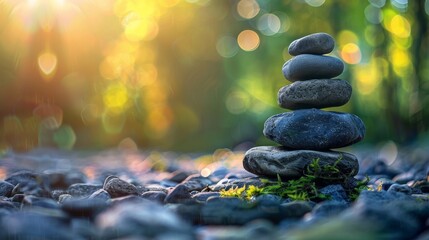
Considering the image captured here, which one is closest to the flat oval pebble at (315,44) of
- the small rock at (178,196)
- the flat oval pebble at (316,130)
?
the flat oval pebble at (316,130)

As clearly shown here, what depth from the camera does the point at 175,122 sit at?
71.8 ft

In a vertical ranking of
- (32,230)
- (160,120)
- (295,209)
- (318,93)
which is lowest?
(160,120)

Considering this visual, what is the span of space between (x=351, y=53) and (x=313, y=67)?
56.8 feet

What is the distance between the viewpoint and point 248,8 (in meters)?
22.9

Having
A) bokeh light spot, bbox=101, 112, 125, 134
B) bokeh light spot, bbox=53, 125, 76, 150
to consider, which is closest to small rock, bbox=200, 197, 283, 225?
bokeh light spot, bbox=53, 125, 76, 150

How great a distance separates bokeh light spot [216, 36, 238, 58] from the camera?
22641mm

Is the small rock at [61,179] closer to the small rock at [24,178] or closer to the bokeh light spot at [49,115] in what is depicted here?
the small rock at [24,178]

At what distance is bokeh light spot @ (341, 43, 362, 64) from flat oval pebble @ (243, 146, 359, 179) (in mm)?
16925

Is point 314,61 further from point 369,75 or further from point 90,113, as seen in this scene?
point 369,75

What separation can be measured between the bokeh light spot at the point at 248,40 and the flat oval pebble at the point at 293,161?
17608mm

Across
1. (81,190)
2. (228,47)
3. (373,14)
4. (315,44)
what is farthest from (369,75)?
(81,190)

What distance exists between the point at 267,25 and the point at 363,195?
19057 millimetres

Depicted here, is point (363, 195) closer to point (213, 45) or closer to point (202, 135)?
point (202, 135)

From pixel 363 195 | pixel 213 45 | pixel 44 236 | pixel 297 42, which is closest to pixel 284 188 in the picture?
pixel 363 195
